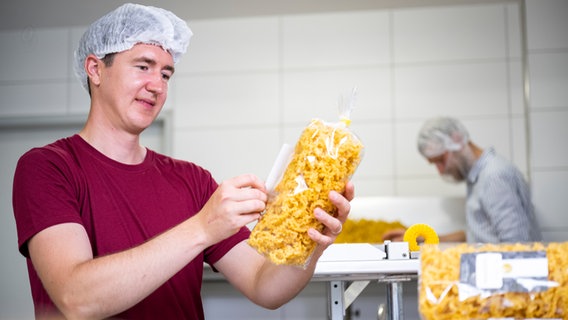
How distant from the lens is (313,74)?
3857 millimetres

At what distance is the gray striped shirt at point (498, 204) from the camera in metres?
2.95

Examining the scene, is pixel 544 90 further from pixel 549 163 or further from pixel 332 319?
pixel 332 319

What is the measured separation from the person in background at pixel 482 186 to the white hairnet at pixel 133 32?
1.70 metres

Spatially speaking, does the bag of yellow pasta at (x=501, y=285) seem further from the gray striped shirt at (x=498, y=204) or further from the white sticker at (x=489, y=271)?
the gray striped shirt at (x=498, y=204)

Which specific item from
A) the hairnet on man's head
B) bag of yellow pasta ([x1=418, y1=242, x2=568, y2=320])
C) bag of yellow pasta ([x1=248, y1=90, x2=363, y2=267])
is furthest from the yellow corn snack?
the hairnet on man's head

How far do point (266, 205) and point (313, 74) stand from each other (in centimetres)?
291

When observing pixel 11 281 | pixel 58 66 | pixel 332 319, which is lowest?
pixel 11 281

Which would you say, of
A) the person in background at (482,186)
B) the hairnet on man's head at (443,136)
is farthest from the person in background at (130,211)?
the hairnet on man's head at (443,136)

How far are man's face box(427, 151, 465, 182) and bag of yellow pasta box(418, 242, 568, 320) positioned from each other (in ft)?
8.27

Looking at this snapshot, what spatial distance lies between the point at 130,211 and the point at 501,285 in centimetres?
77

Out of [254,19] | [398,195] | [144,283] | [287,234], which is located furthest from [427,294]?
[254,19]

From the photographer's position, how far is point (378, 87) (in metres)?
3.79

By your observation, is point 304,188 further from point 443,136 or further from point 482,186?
point 443,136

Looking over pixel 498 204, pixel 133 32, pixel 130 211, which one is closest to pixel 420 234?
pixel 130 211
